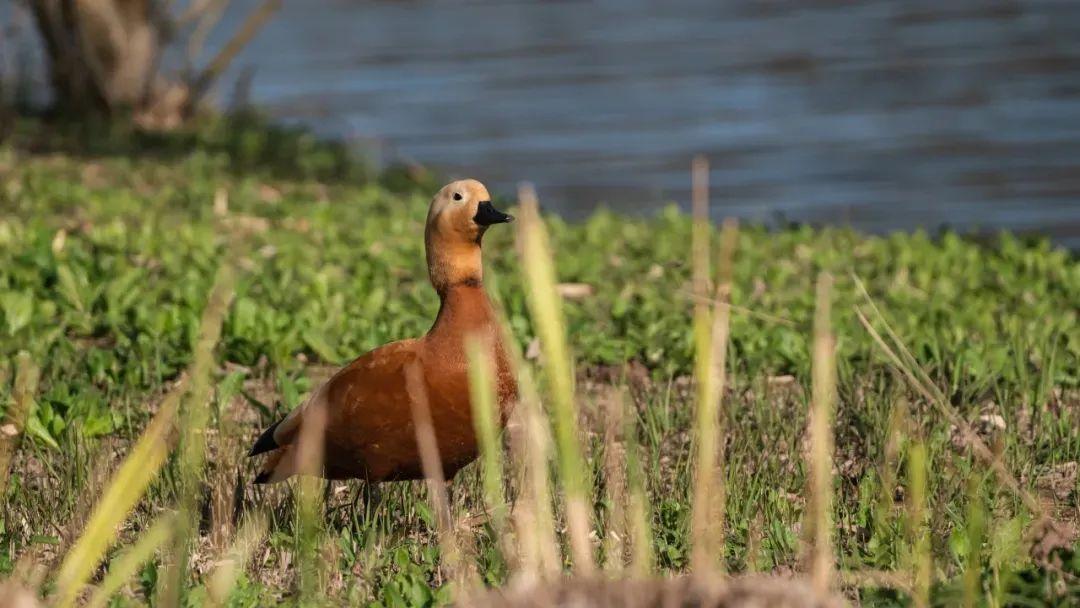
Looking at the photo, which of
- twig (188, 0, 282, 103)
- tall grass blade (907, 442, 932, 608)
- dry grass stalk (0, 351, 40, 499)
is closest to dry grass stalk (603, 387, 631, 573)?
tall grass blade (907, 442, 932, 608)

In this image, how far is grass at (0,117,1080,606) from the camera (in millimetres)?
4117

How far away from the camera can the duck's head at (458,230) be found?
4836 mm

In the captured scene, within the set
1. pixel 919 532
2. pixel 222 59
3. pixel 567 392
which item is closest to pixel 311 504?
pixel 567 392

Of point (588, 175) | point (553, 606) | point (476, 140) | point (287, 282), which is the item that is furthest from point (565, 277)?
point (476, 140)

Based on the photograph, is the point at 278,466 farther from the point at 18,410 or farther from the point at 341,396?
the point at 18,410

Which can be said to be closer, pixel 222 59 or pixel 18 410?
pixel 18 410

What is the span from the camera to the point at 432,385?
4723mm

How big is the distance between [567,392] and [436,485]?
4.80 ft

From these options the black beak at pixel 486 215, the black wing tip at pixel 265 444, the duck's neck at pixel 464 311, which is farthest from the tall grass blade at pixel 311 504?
the black beak at pixel 486 215

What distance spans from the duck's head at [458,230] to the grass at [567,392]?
0.43 metres

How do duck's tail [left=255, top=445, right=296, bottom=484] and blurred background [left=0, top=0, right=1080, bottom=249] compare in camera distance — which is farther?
blurred background [left=0, top=0, right=1080, bottom=249]

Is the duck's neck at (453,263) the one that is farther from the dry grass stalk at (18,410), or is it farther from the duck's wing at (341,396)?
the dry grass stalk at (18,410)

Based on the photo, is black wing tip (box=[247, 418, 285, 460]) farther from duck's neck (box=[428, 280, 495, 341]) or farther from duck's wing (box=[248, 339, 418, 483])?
duck's neck (box=[428, 280, 495, 341])

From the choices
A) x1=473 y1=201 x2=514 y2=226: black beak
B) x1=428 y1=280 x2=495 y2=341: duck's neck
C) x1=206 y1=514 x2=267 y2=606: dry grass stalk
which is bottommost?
x1=206 y1=514 x2=267 y2=606: dry grass stalk
